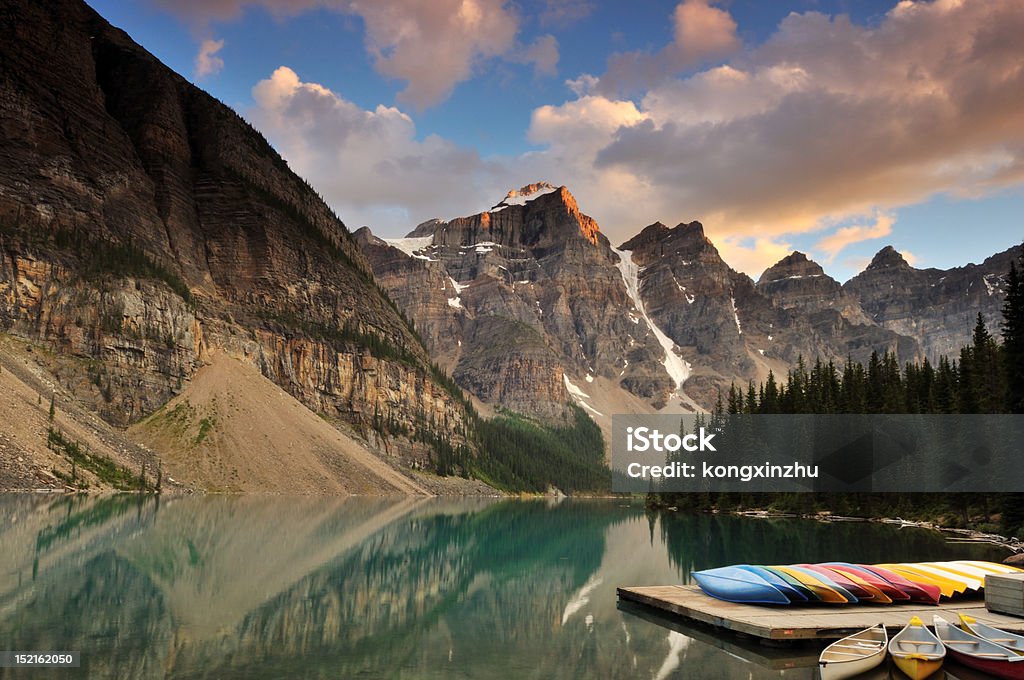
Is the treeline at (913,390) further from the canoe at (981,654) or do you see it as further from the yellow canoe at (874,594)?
the canoe at (981,654)

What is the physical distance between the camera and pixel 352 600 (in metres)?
27.1

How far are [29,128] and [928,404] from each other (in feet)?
489

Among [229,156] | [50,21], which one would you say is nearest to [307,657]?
[50,21]

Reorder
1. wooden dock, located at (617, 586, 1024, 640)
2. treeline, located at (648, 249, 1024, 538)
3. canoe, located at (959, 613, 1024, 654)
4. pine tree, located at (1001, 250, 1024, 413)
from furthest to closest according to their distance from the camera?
1. treeline, located at (648, 249, 1024, 538)
2. pine tree, located at (1001, 250, 1024, 413)
3. wooden dock, located at (617, 586, 1024, 640)
4. canoe, located at (959, 613, 1024, 654)

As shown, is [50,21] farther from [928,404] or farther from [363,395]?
[928,404]

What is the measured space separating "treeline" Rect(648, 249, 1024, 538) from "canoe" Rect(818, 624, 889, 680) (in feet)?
124

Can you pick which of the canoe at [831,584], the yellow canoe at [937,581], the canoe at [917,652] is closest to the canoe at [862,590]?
the canoe at [831,584]

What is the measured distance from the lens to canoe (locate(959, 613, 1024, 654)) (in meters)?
18.2

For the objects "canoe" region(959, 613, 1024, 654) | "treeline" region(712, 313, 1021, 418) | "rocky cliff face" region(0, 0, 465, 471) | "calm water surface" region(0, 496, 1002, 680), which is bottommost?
"calm water surface" region(0, 496, 1002, 680)

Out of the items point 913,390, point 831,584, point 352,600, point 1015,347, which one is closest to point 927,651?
point 831,584

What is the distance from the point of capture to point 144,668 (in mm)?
16375

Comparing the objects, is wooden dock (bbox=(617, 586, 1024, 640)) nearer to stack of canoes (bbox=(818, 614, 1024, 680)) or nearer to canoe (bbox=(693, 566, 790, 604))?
canoe (bbox=(693, 566, 790, 604))

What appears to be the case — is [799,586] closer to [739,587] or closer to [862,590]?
[739,587]

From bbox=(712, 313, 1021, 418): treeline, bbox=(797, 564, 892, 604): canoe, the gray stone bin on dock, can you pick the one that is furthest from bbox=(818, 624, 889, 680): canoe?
bbox=(712, 313, 1021, 418): treeline
